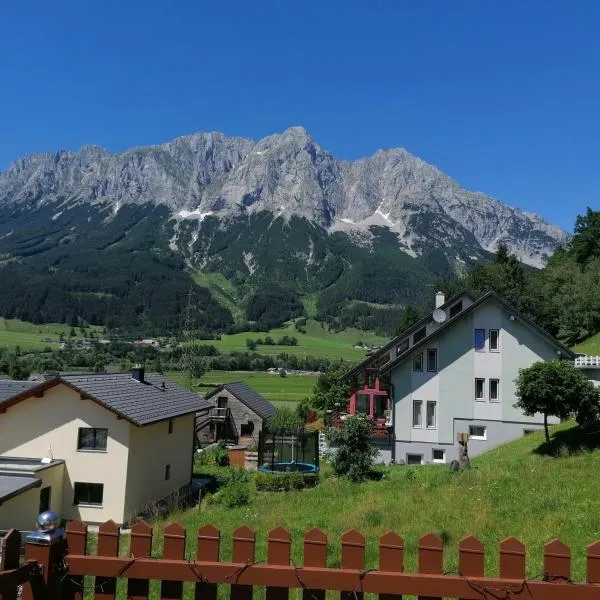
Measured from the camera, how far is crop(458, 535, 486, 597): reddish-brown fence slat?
458 cm

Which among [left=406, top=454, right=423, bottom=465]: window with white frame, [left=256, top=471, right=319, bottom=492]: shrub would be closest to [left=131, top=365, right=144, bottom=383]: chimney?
[left=256, top=471, right=319, bottom=492]: shrub

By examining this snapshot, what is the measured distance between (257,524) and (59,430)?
15.9 meters

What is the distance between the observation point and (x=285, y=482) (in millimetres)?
26484

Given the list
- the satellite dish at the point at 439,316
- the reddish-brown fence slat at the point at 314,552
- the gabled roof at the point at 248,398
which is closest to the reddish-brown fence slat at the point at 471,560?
the reddish-brown fence slat at the point at 314,552

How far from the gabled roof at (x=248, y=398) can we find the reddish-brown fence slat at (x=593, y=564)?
5160 centimetres

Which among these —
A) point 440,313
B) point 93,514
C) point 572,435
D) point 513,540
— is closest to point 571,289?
point 440,313

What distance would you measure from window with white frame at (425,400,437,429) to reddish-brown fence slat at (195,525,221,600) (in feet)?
111

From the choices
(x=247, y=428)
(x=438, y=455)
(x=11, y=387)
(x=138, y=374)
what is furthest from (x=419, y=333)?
(x=11, y=387)

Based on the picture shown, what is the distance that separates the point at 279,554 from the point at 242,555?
31 cm

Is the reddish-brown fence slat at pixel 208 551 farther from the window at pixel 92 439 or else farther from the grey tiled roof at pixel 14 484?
the window at pixel 92 439

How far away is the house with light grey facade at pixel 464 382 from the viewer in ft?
118

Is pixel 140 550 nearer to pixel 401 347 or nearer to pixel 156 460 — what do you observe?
pixel 156 460

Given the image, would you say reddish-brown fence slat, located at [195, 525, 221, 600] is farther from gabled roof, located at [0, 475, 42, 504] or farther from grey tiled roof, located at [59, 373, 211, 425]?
grey tiled roof, located at [59, 373, 211, 425]

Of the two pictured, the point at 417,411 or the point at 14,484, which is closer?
the point at 14,484
